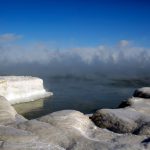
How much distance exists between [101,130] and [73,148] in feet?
12.9

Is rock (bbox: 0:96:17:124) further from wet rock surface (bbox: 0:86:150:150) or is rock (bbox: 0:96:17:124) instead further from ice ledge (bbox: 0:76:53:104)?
ice ledge (bbox: 0:76:53:104)

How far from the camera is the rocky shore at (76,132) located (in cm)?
1202

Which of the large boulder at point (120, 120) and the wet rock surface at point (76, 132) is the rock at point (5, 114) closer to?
the wet rock surface at point (76, 132)

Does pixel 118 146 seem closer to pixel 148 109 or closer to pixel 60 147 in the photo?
pixel 60 147

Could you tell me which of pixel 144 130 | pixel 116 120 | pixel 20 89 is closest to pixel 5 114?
pixel 116 120

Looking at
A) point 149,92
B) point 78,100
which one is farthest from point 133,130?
point 78,100

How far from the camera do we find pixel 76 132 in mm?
14117

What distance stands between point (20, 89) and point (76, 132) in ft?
144

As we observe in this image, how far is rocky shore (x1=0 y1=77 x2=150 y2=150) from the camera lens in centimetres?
1202

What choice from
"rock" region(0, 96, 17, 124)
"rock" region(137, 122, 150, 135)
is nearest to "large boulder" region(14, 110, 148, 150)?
"rock" region(137, 122, 150, 135)

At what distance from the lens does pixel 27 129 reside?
45.6ft

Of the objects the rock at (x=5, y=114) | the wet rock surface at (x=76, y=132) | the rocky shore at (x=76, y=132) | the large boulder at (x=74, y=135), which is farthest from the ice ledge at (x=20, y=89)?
the large boulder at (x=74, y=135)

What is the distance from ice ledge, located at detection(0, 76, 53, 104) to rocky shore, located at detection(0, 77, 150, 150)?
3494cm

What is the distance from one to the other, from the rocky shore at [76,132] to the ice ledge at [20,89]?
34.9 meters
